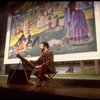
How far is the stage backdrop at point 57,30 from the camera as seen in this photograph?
2.55 metres

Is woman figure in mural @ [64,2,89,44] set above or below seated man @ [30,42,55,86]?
above

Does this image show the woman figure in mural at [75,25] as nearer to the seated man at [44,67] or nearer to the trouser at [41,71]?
the seated man at [44,67]

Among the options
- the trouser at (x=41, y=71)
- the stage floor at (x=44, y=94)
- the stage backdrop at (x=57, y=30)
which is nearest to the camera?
the stage floor at (x=44, y=94)

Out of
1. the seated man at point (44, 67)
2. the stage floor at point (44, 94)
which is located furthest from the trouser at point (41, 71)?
the stage floor at point (44, 94)

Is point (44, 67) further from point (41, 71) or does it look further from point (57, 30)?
point (57, 30)

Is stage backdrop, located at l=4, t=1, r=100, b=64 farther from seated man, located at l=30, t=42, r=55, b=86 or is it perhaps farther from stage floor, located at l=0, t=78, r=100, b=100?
stage floor, located at l=0, t=78, r=100, b=100

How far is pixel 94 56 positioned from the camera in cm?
244

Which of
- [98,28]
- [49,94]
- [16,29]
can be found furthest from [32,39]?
[49,94]

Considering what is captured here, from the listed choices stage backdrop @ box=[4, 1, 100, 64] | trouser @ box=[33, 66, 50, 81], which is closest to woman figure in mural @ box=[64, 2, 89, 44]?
stage backdrop @ box=[4, 1, 100, 64]

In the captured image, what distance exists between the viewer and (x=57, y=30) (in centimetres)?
291

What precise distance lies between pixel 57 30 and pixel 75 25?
12.3 inches

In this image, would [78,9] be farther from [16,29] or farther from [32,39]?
[16,29]

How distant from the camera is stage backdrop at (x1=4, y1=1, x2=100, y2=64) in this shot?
255 centimetres

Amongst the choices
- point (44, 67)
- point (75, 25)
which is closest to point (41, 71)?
point (44, 67)
